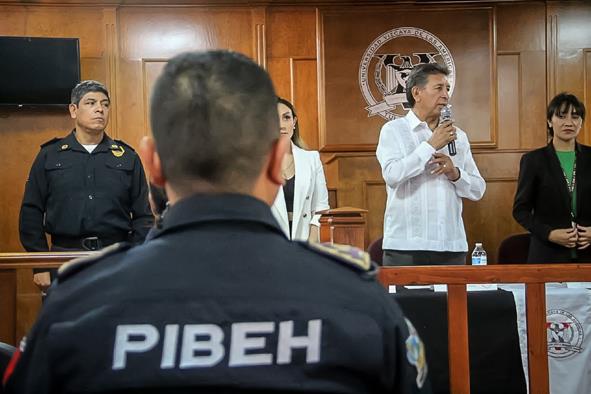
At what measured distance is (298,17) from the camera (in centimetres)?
625

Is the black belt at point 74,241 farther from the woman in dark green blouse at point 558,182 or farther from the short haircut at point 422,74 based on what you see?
the woman in dark green blouse at point 558,182

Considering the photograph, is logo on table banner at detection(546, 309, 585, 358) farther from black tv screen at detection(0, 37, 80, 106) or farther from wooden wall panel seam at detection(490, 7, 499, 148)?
black tv screen at detection(0, 37, 80, 106)

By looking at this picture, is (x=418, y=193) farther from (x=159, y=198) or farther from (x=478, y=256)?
(x=159, y=198)

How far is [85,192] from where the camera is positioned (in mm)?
3904

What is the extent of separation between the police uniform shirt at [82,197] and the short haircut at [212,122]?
292 cm

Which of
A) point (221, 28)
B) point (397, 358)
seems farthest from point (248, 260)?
point (221, 28)

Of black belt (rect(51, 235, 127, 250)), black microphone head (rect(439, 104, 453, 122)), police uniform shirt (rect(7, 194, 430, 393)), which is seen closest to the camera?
police uniform shirt (rect(7, 194, 430, 393))

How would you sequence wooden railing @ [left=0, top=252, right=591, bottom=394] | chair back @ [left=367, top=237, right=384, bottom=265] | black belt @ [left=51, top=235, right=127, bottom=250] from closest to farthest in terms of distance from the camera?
wooden railing @ [left=0, top=252, right=591, bottom=394], black belt @ [left=51, top=235, right=127, bottom=250], chair back @ [left=367, top=237, right=384, bottom=265]

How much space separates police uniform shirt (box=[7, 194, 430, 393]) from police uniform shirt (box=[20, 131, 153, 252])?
9.52 ft

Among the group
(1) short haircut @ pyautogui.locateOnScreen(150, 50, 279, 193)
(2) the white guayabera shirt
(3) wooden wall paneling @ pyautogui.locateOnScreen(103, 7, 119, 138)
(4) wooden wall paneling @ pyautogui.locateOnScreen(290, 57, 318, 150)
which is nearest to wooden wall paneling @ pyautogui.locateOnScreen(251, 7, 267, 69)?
(4) wooden wall paneling @ pyautogui.locateOnScreen(290, 57, 318, 150)

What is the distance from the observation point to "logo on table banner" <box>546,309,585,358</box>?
318 cm

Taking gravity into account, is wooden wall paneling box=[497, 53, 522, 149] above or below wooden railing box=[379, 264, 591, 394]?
above

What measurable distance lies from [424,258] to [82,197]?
5.60ft

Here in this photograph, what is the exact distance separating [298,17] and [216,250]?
5.44 metres
